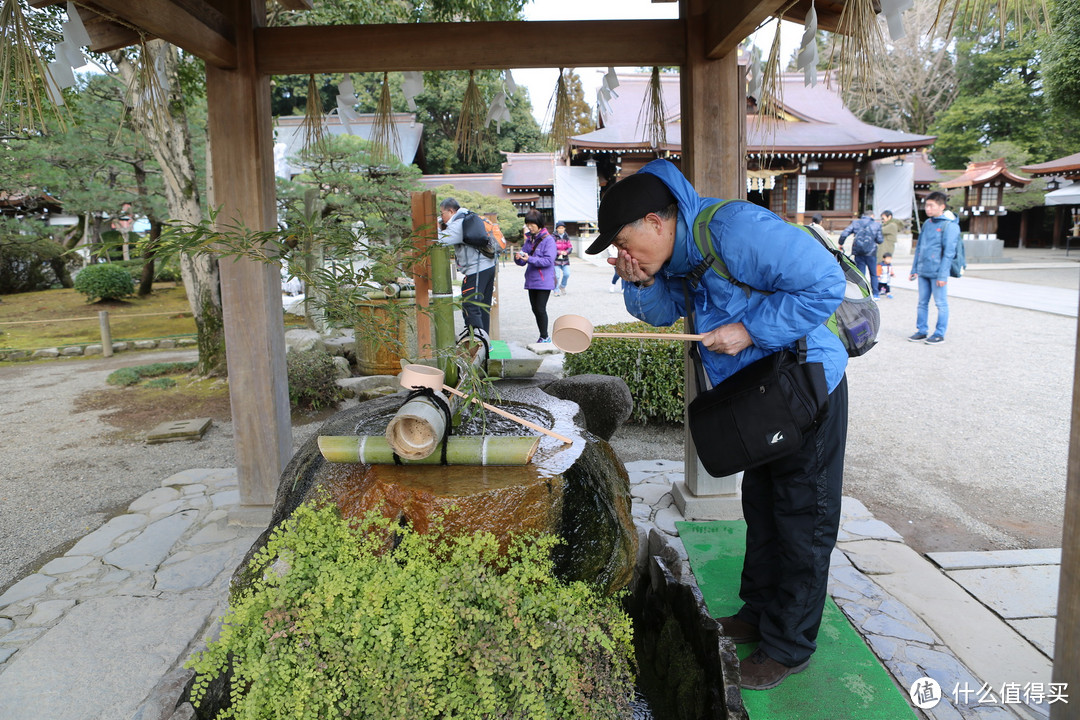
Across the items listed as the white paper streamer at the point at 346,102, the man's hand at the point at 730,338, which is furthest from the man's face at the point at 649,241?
the white paper streamer at the point at 346,102

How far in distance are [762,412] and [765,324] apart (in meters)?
0.26

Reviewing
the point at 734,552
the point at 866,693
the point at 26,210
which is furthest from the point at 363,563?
the point at 26,210

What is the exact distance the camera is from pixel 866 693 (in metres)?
2.25

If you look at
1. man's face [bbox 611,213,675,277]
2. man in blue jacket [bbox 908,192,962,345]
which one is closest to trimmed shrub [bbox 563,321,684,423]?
man's face [bbox 611,213,675,277]

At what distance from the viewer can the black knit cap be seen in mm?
2008

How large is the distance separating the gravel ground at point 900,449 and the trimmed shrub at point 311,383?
61cm

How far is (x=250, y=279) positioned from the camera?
351 cm

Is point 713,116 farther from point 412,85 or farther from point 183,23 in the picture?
point 183,23

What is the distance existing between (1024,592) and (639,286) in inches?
87.1

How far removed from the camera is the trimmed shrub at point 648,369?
5367 mm

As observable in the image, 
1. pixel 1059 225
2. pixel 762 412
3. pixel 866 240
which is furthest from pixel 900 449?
pixel 1059 225

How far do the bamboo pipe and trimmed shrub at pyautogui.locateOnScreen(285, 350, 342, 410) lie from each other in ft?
14.5

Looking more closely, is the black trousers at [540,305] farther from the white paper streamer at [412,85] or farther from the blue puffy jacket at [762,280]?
the blue puffy jacket at [762,280]

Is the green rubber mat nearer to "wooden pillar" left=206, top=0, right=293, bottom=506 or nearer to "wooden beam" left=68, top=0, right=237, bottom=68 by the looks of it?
"wooden pillar" left=206, top=0, right=293, bottom=506
